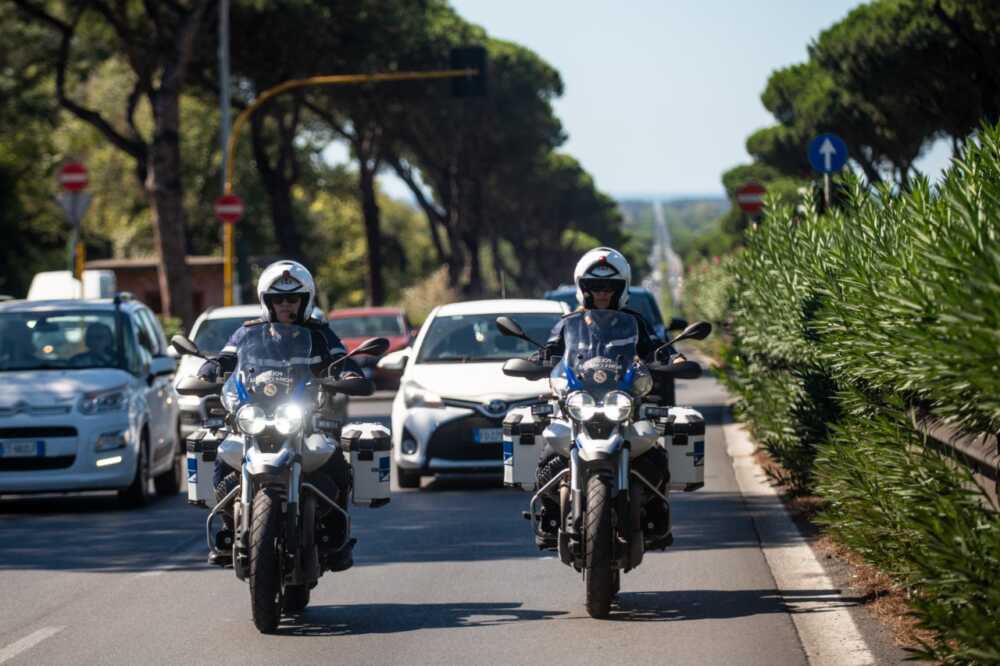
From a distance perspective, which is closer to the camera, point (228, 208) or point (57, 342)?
point (57, 342)

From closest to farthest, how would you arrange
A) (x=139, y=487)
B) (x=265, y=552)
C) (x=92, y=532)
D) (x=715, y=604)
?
(x=265, y=552), (x=715, y=604), (x=92, y=532), (x=139, y=487)

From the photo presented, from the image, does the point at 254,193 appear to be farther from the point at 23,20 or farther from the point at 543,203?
the point at 23,20

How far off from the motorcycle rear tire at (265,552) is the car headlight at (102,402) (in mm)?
7171

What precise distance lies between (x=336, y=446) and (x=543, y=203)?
84.8m

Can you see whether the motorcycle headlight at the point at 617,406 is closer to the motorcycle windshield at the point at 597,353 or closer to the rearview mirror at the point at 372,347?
the motorcycle windshield at the point at 597,353

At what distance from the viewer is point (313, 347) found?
29.9 ft

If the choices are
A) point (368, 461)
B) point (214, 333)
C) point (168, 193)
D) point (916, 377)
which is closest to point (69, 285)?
point (168, 193)

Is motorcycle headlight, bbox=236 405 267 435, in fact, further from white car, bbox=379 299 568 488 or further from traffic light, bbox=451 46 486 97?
traffic light, bbox=451 46 486 97

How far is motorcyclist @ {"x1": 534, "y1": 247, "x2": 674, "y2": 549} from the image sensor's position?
9.26 m

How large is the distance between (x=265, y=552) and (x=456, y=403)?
7.78 metres

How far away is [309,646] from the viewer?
8344mm

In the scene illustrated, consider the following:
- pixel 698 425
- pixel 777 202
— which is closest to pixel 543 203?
pixel 777 202

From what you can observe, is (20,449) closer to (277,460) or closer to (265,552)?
(277,460)

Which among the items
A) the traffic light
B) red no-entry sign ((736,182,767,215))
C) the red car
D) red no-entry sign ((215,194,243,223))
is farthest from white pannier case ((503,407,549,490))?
the traffic light
